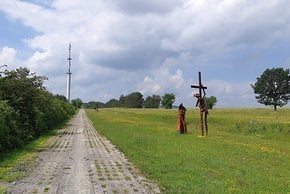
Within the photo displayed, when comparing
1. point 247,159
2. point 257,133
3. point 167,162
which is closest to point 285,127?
point 257,133

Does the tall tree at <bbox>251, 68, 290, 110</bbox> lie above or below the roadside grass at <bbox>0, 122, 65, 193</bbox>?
above

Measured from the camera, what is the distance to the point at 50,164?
15922 mm

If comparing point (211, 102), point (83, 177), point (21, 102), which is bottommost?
point (83, 177)

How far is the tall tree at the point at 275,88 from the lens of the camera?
327 ft

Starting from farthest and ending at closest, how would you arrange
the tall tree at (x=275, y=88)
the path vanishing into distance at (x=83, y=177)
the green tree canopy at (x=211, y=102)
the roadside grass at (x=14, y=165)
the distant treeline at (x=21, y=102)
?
the green tree canopy at (x=211, y=102) → the tall tree at (x=275, y=88) → the distant treeline at (x=21, y=102) → the roadside grass at (x=14, y=165) → the path vanishing into distance at (x=83, y=177)

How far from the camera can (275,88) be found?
10019 cm

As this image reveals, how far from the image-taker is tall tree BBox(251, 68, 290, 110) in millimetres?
99812

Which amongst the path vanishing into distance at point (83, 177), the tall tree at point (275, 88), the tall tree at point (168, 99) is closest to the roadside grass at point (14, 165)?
the path vanishing into distance at point (83, 177)

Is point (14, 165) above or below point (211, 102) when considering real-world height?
below

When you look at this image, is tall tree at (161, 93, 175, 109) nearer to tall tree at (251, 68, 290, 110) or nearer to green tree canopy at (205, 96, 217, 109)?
green tree canopy at (205, 96, 217, 109)

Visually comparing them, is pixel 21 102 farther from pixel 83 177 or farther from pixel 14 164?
pixel 83 177

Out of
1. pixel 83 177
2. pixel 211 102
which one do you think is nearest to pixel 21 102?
pixel 83 177

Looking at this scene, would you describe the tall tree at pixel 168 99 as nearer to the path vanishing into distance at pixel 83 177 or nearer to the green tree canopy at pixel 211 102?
the green tree canopy at pixel 211 102

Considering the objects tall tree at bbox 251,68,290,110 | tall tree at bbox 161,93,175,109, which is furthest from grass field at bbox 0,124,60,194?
tall tree at bbox 161,93,175,109
